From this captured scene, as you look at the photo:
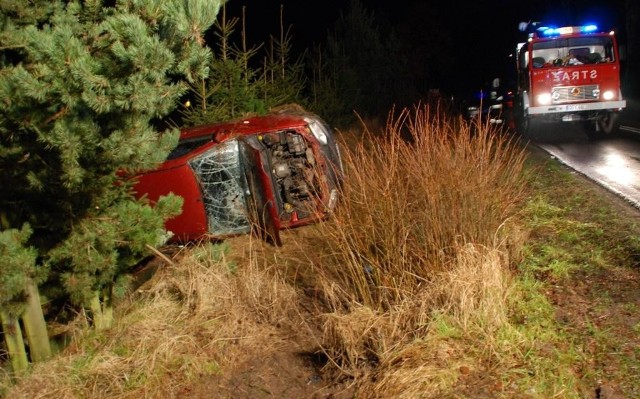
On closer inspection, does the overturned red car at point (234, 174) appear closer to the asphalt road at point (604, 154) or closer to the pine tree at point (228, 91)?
the pine tree at point (228, 91)

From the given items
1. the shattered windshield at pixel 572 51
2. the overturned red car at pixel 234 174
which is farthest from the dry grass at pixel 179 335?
the shattered windshield at pixel 572 51

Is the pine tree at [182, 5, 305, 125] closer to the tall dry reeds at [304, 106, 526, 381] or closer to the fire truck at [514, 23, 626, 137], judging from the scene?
the tall dry reeds at [304, 106, 526, 381]

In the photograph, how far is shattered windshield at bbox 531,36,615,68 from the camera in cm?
1789

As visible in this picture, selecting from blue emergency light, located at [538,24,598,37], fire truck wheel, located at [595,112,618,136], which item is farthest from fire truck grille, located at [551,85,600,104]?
blue emergency light, located at [538,24,598,37]

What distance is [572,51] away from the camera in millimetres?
17984

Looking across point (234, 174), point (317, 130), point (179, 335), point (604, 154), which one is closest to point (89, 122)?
point (179, 335)

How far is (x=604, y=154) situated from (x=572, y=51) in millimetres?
4025

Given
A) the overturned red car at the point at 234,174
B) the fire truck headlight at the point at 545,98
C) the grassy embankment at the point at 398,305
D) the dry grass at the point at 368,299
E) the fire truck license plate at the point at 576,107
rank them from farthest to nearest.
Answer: the fire truck headlight at the point at 545,98 < the fire truck license plate at the point at 576,107 < the overturned red car at the point at 234,174 < the dry grass at the point at 368,299 < the grassy embankment at the point at 398,305

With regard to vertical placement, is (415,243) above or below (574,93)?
below

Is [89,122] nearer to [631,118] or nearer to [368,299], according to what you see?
[368,299]

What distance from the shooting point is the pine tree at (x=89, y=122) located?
14.9ft

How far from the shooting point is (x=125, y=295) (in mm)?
6711

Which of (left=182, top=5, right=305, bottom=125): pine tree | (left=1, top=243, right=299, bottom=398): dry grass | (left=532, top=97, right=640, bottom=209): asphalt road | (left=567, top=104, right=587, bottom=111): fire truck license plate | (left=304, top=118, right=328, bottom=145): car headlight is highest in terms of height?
(left=182, top=5, right=305, bottom=125): pine tree

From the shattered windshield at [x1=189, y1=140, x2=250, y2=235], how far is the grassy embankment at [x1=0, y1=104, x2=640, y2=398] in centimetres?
138
